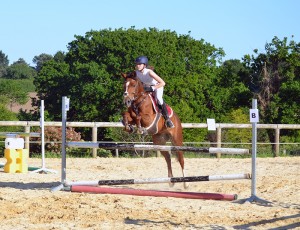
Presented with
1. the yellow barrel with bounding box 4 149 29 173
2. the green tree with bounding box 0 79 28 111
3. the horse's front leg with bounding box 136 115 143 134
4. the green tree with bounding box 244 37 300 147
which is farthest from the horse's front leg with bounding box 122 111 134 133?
the green tree with bounding box 0 79 28 111

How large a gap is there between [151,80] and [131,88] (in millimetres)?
574

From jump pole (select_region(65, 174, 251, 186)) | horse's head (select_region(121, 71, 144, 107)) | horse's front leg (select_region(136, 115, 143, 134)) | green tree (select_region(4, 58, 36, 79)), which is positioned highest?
green tree (select_region(4, 58, 36, 79))

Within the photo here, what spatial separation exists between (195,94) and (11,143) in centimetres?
3071

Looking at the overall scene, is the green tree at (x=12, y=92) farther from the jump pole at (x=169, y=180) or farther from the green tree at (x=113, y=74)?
the jump pole at (x=169, y=180)

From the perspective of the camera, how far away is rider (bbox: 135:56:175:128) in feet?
30.9

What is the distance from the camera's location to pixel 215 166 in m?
14.3

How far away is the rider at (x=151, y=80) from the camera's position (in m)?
9.41

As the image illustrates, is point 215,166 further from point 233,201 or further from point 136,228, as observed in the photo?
point 136,228

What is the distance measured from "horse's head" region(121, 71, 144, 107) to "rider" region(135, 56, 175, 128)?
16cm

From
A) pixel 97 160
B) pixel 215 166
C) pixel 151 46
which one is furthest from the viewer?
pixel 151 46

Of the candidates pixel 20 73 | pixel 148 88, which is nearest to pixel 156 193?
pixel 148 88

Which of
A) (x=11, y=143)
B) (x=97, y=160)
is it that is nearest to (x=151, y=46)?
(x=97, y=160)

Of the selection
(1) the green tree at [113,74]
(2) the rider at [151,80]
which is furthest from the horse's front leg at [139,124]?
(1) the green tree at [113,74]

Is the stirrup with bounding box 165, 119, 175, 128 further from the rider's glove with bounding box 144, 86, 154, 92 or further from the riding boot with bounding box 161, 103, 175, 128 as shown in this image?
the rider's glove with bounding box 144, 86, 154, 92
